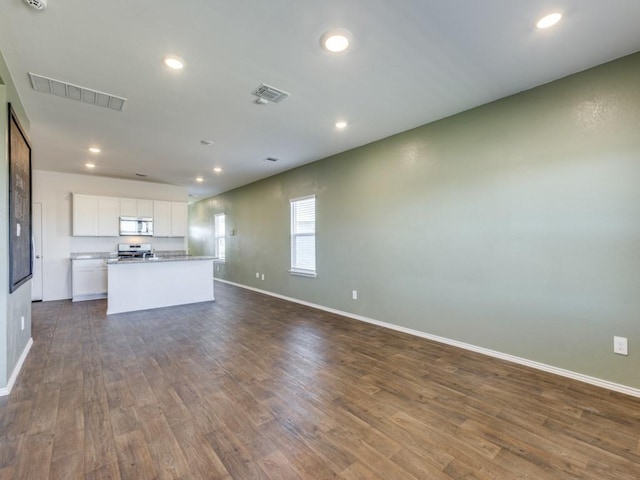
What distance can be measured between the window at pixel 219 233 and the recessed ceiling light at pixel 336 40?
23.7ft

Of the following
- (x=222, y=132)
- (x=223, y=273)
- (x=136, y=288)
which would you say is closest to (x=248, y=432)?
(x=222, y=132)

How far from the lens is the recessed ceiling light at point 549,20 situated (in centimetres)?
200

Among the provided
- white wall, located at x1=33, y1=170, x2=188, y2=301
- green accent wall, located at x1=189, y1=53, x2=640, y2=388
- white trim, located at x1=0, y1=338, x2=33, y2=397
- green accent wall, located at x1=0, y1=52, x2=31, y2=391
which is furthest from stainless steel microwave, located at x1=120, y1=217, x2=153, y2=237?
green accent wall, located at x1=189, y1=53, x2=640, y2=388

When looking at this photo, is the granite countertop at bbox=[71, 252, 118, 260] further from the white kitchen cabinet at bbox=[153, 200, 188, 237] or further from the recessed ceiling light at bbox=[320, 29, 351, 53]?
the recessed ceiling light at bbox=[320, 29, 351, 53]

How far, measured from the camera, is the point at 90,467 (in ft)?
5.42

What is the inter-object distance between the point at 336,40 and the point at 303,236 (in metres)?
3.98

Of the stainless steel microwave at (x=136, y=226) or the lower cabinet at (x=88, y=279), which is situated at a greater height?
the stainless steel microwave at (x=136, y=226)

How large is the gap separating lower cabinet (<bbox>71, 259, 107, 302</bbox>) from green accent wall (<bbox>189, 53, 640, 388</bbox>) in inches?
206

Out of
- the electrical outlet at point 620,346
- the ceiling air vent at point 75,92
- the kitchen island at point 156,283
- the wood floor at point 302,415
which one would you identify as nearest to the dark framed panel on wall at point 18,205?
the ceiling air vent at point 75,92

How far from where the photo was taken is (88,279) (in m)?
6.28

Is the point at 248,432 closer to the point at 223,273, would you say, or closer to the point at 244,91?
the point at 244,91

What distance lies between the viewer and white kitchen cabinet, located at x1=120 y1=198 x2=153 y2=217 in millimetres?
6766

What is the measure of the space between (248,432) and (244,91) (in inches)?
115

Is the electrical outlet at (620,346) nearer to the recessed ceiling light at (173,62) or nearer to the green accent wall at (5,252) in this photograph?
the recessed ceiling light at (173,62)
